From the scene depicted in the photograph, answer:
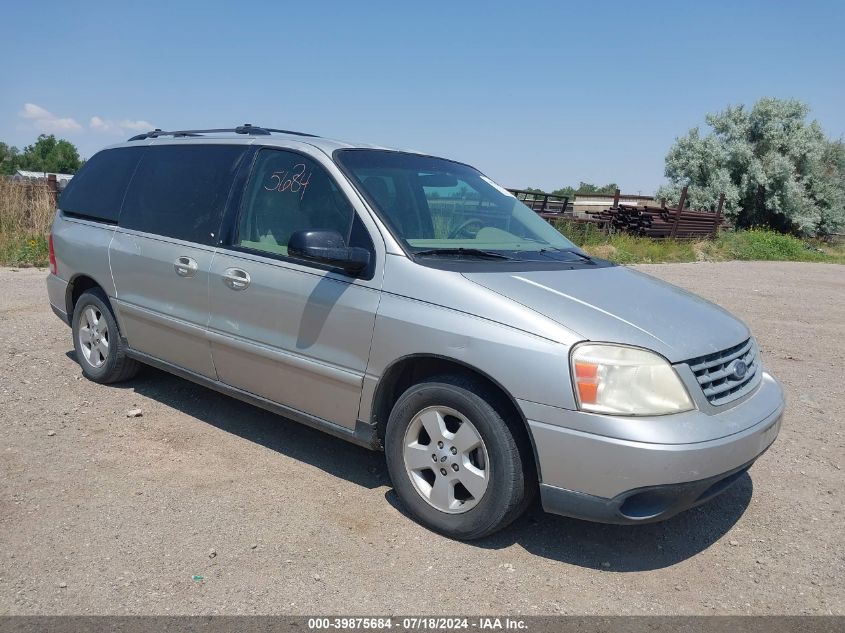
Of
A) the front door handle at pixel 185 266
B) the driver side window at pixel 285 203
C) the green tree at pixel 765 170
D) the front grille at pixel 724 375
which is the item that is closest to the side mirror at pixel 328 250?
the driver side window at pixel 285 203

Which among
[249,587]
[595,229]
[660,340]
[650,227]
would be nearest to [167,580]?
[249,587]

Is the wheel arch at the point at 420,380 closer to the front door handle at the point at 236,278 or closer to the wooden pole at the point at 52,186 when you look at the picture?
the front door handle at the point at 236,278

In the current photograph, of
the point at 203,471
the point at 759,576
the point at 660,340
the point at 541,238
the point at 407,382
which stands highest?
the point at 541,238

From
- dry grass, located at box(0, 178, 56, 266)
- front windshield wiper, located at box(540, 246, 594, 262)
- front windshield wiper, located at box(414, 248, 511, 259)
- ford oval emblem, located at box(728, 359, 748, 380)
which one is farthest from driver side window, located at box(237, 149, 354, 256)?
dry grass, located at box(0, 178, 56, 266)

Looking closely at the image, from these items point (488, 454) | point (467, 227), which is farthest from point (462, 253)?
point (488, 454)

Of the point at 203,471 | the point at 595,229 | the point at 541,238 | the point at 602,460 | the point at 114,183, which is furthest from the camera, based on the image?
the point at 595,229

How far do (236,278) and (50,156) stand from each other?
4421 inches

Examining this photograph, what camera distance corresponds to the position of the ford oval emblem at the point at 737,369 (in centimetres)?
344

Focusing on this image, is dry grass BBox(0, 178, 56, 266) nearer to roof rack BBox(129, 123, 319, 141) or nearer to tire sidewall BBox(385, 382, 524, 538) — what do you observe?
roof rack BBox(129, 123, 319, 141)

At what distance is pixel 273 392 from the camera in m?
4.21

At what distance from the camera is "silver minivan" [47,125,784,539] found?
10.1ft

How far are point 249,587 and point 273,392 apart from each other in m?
1.36

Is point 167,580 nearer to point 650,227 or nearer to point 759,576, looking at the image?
point 759,576

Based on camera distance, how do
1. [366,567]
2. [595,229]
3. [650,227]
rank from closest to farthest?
[366,567]
[595,229]
[650,227]
